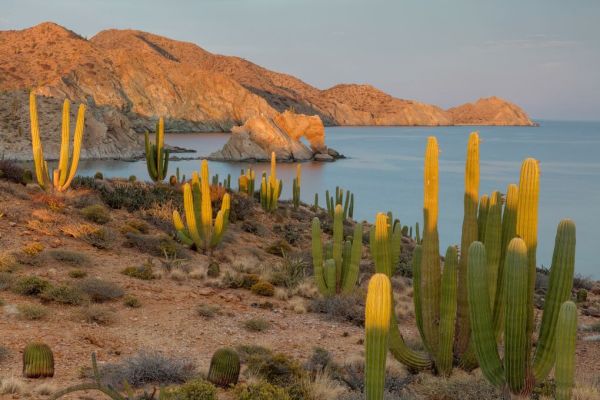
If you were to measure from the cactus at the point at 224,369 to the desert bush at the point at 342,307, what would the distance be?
15.1ft

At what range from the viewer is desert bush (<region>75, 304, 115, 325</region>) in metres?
9.44

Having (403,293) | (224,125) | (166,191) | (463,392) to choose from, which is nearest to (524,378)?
(463,392)

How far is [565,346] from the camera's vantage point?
5.22m

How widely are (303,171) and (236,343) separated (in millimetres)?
52579

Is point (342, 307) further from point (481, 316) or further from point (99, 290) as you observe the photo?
point (481, 316)

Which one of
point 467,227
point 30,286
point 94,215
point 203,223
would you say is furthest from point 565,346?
point 94,215

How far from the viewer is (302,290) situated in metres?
13.0

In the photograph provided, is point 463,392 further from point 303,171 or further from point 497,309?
point 303,171

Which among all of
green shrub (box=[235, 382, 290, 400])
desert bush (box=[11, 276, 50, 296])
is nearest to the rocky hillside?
desert bush (box=[11, 276, 50, 296])

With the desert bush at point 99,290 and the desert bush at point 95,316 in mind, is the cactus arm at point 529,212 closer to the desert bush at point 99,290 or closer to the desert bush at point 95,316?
the desert bush at point 95,316

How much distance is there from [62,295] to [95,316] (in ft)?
3.45

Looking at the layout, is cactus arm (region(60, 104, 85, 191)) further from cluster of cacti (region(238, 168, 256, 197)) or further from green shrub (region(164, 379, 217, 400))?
green shrub (region(164, 379, 217, 400))

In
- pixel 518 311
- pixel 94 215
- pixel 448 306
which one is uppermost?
pixel 518 311

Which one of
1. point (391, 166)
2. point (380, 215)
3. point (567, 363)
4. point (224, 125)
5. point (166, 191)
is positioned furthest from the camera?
point (224, 125)
